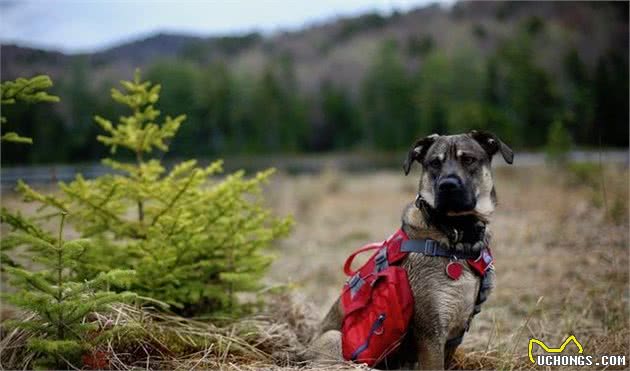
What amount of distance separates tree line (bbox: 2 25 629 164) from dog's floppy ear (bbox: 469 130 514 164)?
1586 centimetres

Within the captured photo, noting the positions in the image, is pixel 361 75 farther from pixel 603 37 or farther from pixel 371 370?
pixel 371 370

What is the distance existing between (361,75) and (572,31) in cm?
2895

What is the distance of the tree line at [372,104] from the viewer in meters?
31.6

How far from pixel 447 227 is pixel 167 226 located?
2212 millimetres

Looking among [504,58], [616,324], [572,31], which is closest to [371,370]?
[616,324]

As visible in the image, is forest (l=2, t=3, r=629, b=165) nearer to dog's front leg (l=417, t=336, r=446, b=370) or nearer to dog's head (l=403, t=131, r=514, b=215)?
dog's head (l=403, t=131, r=514, b=215)

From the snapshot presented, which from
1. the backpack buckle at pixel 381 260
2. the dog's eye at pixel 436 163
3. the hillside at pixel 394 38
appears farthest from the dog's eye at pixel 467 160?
the hillside at pixel 394 38

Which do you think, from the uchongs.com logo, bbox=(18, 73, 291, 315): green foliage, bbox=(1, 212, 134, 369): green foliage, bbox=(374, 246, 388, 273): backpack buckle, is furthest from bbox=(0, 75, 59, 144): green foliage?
the uchongs.com logo

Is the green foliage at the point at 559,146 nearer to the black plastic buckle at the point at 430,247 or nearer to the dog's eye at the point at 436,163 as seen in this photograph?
the dog's eye at the point at 436,163

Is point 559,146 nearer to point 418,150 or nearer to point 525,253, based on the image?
point 525,253

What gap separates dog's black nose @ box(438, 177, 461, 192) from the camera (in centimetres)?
354

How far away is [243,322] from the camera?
4.72 m

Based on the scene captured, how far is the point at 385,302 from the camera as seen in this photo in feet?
12.5

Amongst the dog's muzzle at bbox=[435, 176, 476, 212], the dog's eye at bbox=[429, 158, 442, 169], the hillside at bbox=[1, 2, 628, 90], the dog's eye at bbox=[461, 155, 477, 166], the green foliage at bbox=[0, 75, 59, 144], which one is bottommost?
the dog's muzzle at bbox=[435, 176, 476, 212]
